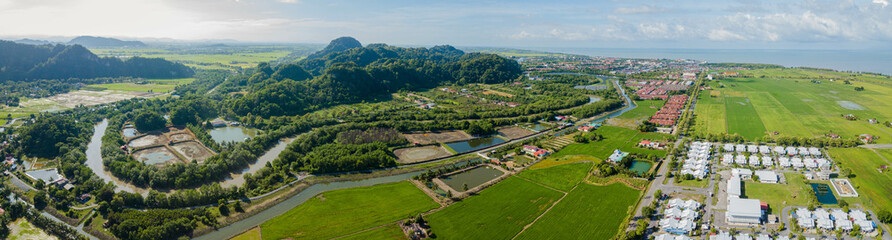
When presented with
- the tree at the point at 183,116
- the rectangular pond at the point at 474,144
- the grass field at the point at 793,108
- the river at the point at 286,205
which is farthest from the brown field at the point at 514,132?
the tree at the point at 183,116

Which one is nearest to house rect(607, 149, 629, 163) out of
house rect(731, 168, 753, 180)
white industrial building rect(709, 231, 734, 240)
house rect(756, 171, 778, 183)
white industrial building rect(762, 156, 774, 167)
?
house rect(731, 168, 753, 180)

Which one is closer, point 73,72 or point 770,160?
point 770,160

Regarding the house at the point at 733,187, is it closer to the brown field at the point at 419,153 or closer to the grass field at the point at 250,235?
the brown field at the point at 419,153

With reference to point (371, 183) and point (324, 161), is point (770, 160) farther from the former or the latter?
point (324, 161)

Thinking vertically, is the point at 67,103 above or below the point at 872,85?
below

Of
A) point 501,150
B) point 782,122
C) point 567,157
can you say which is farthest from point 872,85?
point 501,150

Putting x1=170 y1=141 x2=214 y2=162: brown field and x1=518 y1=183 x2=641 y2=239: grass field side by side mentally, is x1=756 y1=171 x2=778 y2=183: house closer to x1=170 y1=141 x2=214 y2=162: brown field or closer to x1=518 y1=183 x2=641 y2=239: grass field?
x1=518 y1=183 x2=641 y2=239: grass field
